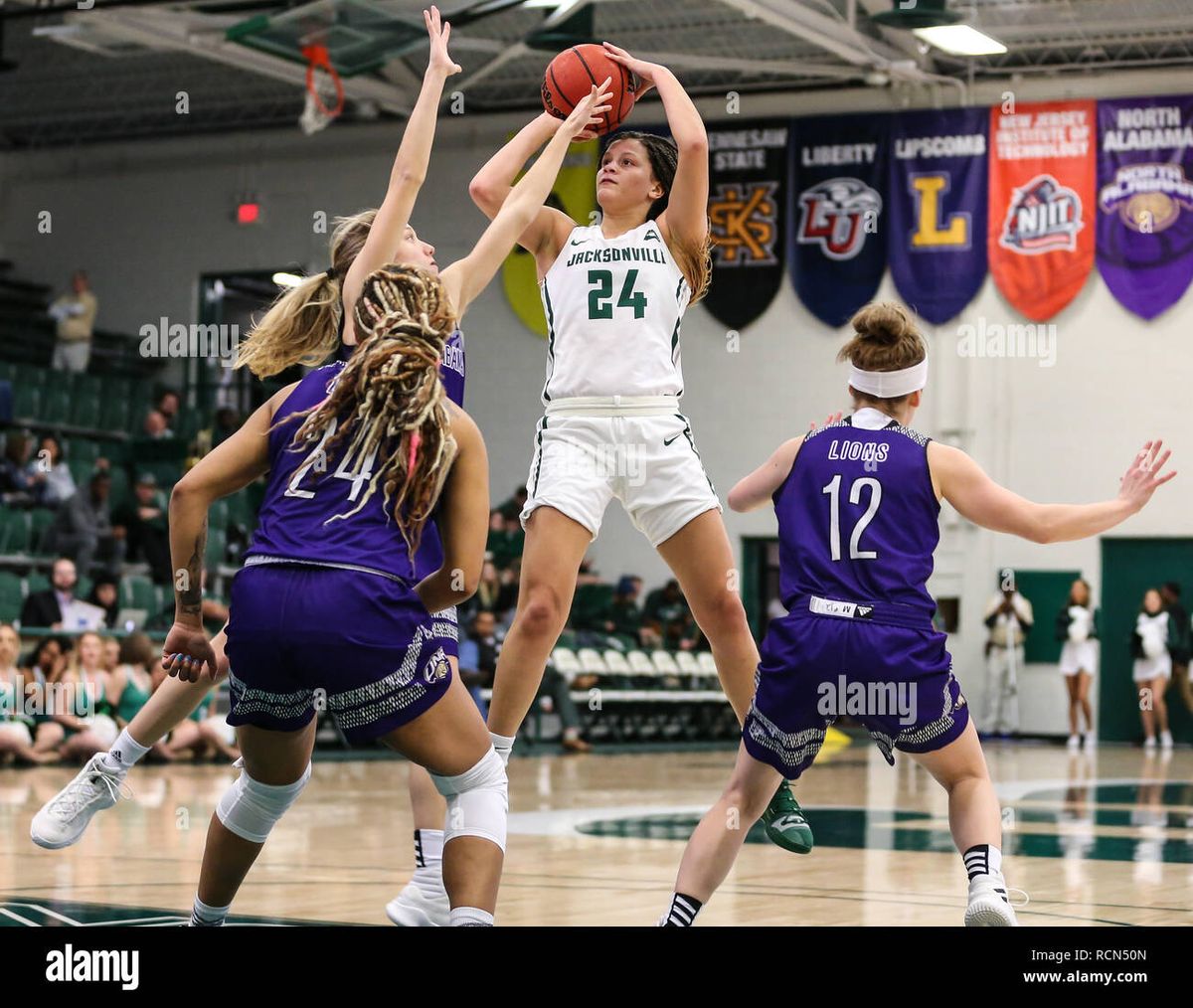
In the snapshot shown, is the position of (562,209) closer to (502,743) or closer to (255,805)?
(502,743)

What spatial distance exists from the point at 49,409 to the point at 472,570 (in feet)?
56.5

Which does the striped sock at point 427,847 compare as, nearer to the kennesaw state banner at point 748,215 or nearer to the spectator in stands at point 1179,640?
the spectator in stands at point 1179,640

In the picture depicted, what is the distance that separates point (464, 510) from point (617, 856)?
161 inches

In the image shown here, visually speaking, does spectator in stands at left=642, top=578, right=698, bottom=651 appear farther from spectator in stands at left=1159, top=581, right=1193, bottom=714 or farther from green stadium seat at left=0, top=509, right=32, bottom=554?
green stadium seat at left=0, top=509, right=32, bottom=554

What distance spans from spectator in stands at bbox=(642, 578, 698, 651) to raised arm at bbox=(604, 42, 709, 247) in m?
14.6

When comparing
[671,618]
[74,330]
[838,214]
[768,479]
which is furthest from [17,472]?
[768,479]

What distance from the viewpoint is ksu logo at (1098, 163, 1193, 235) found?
20156 millimetres

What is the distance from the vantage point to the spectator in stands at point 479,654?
1539 centimetres

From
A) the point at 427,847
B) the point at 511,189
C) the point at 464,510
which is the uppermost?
the point at 511,189

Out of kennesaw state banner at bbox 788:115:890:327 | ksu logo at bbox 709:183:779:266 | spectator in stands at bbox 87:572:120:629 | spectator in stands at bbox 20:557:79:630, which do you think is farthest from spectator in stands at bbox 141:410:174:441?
kennesaw state banner at bbox 788:115:890:327

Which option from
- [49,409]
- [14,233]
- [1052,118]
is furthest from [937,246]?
[14,233]

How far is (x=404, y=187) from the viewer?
15.1 ft

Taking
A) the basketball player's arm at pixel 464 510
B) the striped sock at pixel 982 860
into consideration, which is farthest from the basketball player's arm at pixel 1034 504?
the basketball player's arm at pixel 464 510

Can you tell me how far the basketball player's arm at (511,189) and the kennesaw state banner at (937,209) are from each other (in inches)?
634
